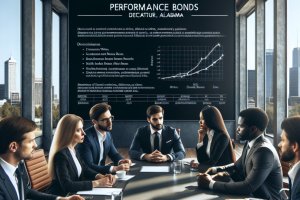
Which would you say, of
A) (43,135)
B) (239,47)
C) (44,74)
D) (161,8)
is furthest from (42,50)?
(239,47)

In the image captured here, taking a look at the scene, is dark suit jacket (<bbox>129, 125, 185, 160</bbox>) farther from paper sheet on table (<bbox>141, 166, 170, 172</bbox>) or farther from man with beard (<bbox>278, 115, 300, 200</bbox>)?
man with beard (<bbox>278, 115, 300, 200</bbox>)

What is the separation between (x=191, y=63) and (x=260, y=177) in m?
4.30

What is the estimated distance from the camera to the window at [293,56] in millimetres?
4660

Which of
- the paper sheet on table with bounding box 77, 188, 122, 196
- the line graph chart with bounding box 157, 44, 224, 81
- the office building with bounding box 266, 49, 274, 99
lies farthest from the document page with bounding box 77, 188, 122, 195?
the office building with bounding box 266, 49, 274, 99

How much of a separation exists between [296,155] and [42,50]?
589cm

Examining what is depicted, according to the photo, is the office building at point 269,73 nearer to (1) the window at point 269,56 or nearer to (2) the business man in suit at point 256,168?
(1) the window at point 269,56

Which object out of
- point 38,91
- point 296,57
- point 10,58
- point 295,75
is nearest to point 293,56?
point 296,57

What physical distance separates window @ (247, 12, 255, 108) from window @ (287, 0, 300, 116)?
183cm

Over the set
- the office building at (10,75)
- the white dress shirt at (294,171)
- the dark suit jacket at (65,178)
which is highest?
the office building at (10,75)

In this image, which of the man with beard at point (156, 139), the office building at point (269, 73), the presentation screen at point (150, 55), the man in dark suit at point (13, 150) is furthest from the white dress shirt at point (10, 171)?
the office building at point (269, 73)

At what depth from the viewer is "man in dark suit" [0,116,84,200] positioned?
56.9 inches

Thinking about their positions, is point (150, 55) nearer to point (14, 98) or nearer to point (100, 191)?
point (14, 98)

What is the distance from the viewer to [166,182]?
2.12 m

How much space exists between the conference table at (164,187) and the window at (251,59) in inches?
196
